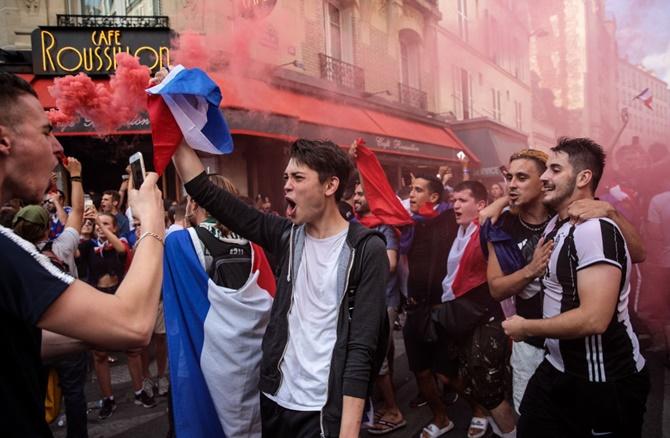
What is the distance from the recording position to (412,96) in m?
13.9

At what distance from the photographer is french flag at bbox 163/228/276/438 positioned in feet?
9.16

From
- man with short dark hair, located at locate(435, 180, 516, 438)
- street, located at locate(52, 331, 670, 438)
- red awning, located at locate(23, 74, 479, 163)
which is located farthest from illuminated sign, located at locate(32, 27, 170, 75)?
man with short dark hair, located at locate(435, 180, 516, 438)

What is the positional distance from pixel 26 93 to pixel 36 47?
33.1ft

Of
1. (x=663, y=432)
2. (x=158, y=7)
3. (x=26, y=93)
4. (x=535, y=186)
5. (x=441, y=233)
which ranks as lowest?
(x=663, y=432)

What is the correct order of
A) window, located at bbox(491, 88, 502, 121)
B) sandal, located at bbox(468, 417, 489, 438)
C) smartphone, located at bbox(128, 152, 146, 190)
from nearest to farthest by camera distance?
smartphone, located at bbox(128, 152, 146, 190) → sandal, located at bbox(468, 417, 489, 438) → window, located at bbox(491, 88, 502, 121)

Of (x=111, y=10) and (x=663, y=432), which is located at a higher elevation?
(x=111, y=10)

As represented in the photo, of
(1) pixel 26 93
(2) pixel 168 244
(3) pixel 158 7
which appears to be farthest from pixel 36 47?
(1) pixel 26 93

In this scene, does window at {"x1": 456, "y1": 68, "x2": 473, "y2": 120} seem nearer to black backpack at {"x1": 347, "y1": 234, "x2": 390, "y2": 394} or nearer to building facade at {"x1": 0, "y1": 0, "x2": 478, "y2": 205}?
building facade at {"x1": 0, "y1": 0, "x2": 478, "y2": 205}

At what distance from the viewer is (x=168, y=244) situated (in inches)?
121

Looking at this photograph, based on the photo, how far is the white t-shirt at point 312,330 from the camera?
2.05 meters

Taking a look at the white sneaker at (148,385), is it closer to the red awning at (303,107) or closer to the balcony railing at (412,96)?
the red awning at (303,107)

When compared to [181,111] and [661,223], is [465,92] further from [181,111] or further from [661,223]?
[181,111]

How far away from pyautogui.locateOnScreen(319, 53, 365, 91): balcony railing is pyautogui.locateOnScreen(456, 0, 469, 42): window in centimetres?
273

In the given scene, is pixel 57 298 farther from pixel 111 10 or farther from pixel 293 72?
pixel 111 10
